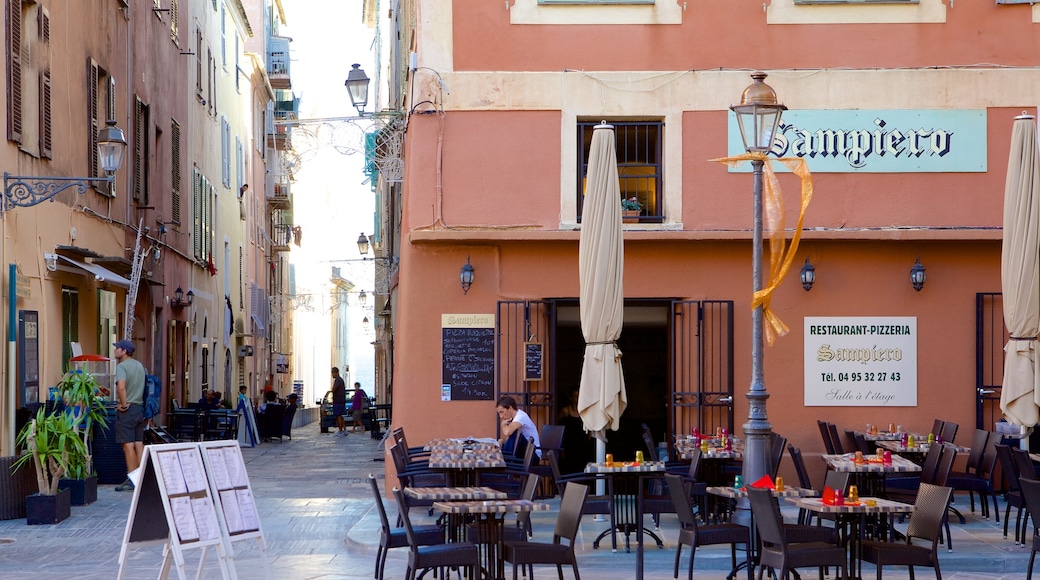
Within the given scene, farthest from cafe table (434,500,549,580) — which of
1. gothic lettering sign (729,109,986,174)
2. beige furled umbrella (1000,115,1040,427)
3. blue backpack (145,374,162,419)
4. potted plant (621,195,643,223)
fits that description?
blue backpack (145,374,162,419)

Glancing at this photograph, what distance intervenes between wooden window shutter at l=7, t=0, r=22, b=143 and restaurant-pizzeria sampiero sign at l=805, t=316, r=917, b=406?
29.4ft

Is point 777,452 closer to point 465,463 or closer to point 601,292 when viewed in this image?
point 601,292

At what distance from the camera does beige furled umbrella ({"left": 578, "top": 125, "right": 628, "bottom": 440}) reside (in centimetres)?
1273

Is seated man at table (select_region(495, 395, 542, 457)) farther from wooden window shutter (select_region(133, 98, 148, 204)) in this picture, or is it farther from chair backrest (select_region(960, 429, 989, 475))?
wooden window shutter (select_region(133, 98, 148, 204))

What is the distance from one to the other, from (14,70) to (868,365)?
A: 979 centimetres

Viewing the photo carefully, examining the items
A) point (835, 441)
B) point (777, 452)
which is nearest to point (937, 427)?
point (835, 441)

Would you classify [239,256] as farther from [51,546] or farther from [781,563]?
[781,563]

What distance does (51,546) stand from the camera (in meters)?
12.4

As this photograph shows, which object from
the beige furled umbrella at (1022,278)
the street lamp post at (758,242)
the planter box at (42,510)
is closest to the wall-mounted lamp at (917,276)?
the beige furled umbrella at (1022,278)

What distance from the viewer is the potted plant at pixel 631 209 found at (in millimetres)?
15422

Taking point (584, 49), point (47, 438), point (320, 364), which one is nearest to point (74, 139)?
point (47, 438)

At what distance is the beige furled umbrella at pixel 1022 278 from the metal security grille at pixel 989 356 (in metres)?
2.44

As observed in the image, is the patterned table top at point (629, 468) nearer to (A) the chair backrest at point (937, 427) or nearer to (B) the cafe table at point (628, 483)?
(B) the cafe table at point (628, 483)

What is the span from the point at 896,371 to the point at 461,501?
7526mm
